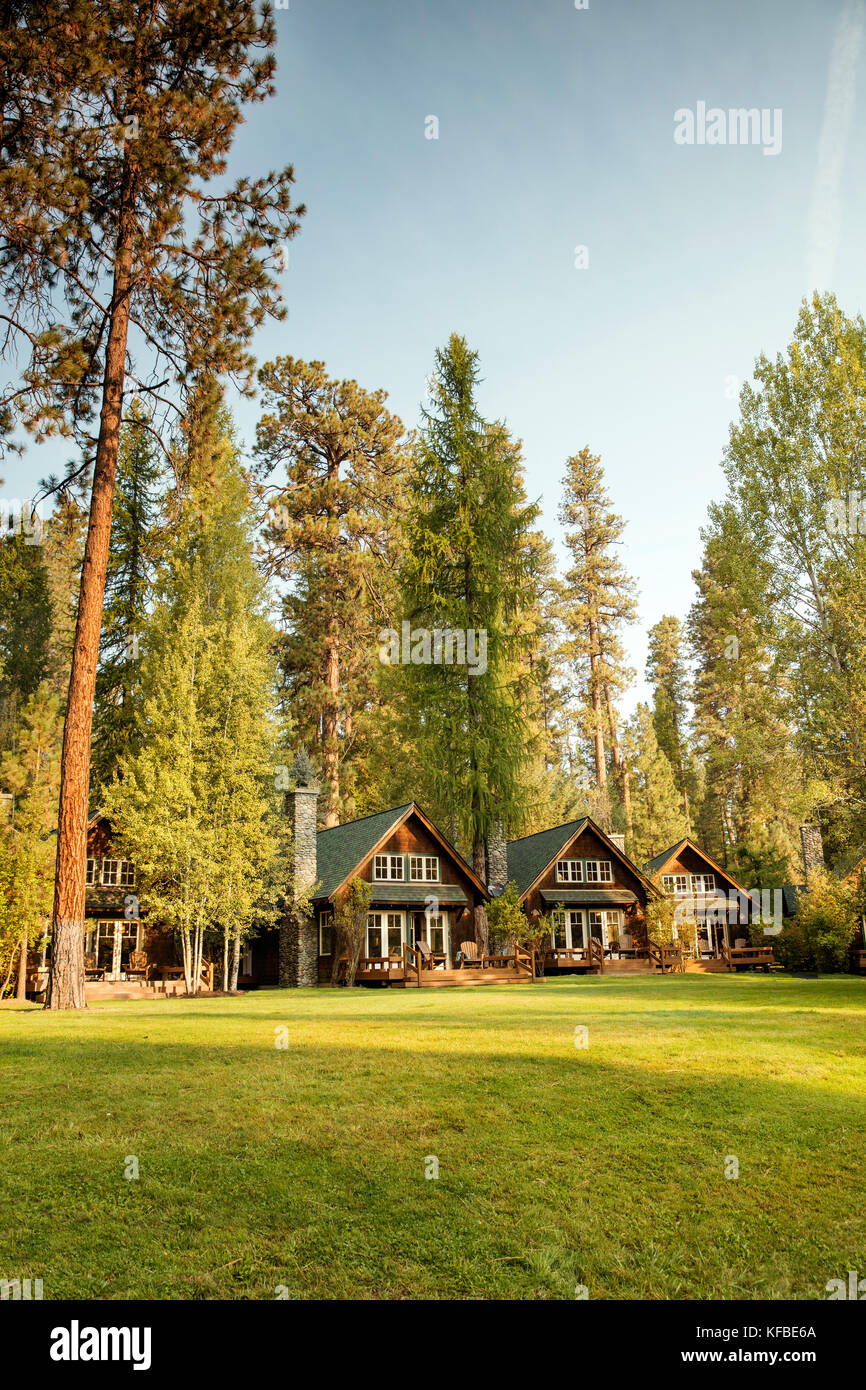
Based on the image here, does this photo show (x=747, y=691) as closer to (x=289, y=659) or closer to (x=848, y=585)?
(x=848, y=585)

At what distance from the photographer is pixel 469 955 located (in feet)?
98.0

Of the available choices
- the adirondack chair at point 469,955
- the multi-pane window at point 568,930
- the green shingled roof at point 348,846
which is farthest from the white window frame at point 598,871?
the green shingled roof at point 348,846

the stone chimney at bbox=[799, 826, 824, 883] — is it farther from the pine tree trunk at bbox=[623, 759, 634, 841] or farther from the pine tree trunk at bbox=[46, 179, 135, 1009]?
the pine tree trunk at bbox=[46, 179, 135, 1009]

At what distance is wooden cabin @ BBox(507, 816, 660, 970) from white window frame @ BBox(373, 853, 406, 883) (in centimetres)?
613

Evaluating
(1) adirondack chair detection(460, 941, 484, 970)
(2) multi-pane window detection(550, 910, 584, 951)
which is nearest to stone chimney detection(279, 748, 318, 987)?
(1) adirondack chair detection(460, 941, 484, 970)

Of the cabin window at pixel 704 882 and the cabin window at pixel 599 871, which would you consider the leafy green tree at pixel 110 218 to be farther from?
the cabin window at pixel 704 882

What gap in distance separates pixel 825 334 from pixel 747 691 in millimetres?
10362

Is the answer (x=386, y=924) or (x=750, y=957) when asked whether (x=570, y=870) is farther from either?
(x=386, y=924)

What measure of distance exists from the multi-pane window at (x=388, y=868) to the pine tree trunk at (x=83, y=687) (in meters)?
15.3

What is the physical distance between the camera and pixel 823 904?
2850 centimetres

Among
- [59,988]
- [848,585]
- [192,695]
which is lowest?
[59,988]

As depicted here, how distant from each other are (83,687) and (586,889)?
2527cm

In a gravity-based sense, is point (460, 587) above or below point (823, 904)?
above
